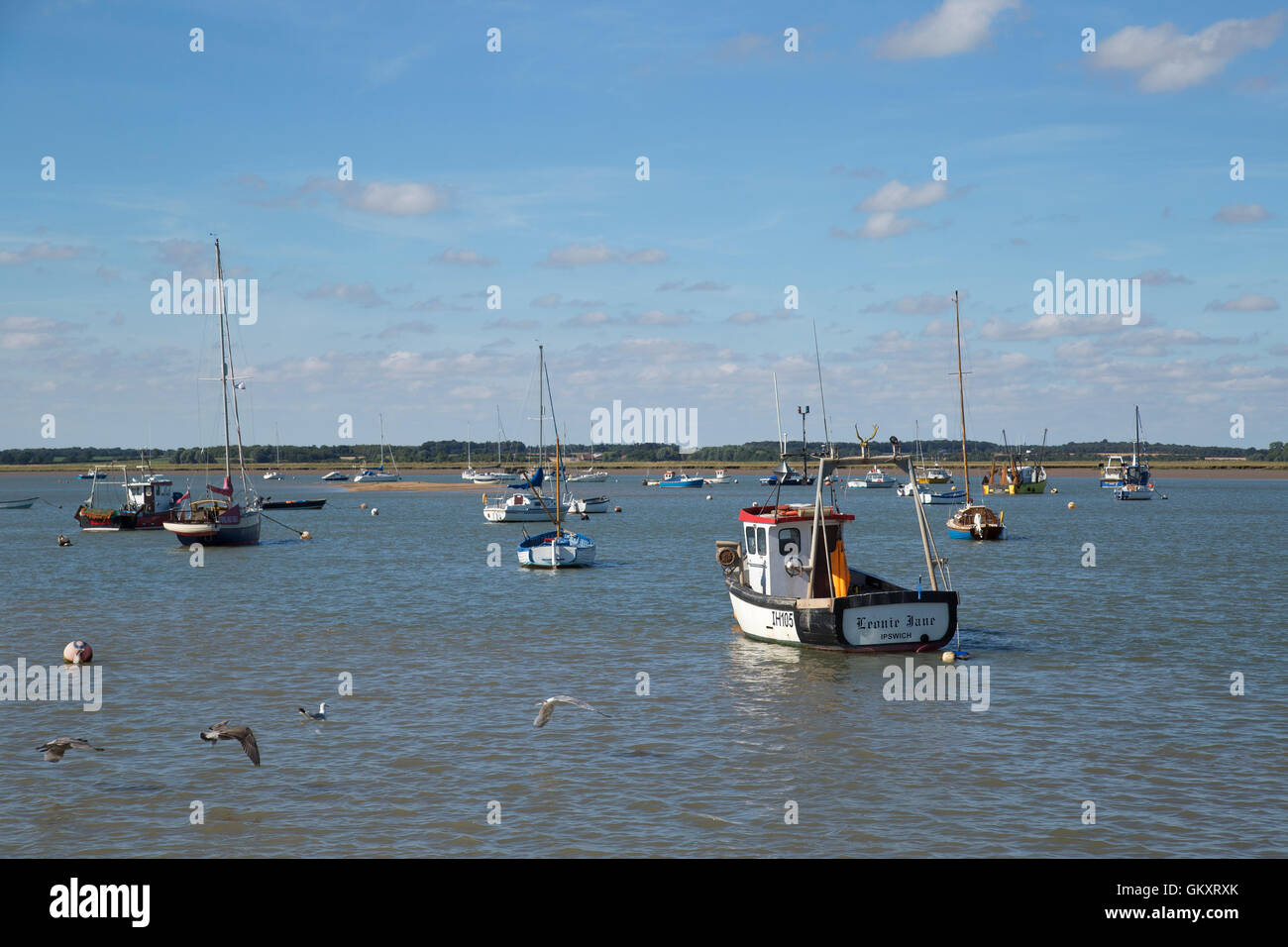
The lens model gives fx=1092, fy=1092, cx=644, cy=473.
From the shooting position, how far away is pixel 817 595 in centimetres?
3112

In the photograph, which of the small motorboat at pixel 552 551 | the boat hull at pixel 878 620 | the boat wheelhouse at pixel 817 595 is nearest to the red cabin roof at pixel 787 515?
the boat wheelhouse at pixel 817 595

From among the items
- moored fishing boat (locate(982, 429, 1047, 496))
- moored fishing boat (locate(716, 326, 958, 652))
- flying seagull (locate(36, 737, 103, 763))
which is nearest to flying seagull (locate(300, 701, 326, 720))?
flying seagull (locate(36, 737, 103, 763))

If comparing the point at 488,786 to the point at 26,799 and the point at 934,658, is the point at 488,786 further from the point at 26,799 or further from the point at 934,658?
the point at 934,658

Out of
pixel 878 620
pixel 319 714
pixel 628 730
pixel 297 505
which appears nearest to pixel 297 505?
pixel 297 505

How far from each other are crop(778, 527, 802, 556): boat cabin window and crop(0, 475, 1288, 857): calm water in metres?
2.98

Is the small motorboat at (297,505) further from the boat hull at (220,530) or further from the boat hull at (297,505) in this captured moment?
the boat hull at (220,530)

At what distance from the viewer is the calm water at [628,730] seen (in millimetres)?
16109

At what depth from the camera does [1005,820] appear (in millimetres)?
16438

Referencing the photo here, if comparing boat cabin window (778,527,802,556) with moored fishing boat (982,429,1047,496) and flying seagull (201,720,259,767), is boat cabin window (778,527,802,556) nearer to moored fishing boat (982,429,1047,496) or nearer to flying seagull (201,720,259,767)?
flying seagull (201,720,259,767)

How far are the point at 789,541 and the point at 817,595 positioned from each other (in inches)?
72.4

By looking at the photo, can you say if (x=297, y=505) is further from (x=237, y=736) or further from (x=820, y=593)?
(x=237, y=736)
